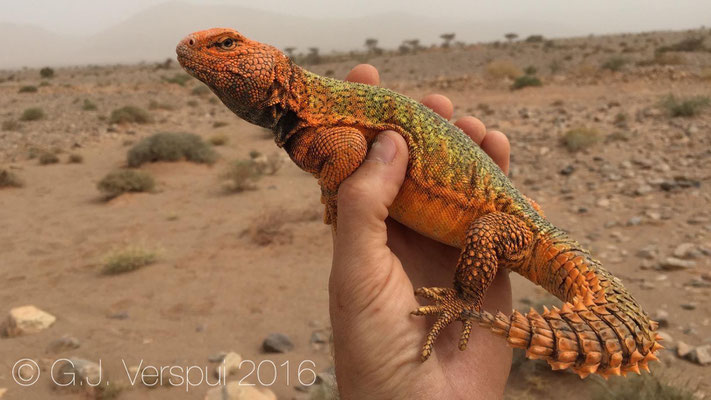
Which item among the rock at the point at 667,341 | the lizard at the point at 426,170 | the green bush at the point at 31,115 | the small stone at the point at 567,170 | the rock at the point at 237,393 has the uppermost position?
the lizard at the point at 426,170

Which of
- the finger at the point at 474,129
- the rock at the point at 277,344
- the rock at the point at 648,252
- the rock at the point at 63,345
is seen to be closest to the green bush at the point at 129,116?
the rock at the point at 63,345

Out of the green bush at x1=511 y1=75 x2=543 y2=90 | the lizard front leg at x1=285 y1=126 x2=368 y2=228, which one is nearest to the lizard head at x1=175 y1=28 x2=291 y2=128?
the lizard front leg at x1=285 y1=126 x2=368 y2=228

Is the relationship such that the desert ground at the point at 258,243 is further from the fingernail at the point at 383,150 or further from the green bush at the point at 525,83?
the green bush at the point at 525,83

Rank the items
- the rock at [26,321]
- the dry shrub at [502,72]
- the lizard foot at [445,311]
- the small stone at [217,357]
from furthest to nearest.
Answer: the dry shrub at [502,72] < the rock at [26,321] < the small stone at [217,357] < the lizard foot at [445,311]

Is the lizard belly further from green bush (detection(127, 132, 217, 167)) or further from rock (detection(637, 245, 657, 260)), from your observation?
green bush (detection(127, 132, 217, 167))

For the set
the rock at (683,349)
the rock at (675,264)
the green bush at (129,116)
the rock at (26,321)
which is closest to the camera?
the rock at (683,349)

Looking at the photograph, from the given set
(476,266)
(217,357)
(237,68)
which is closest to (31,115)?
(217,357)

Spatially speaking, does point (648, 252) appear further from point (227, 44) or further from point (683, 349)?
point (227, 44)

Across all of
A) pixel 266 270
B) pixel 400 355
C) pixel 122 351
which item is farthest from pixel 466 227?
pixel 266 270

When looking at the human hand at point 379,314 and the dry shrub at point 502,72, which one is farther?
the dry shrub at point 502,72
